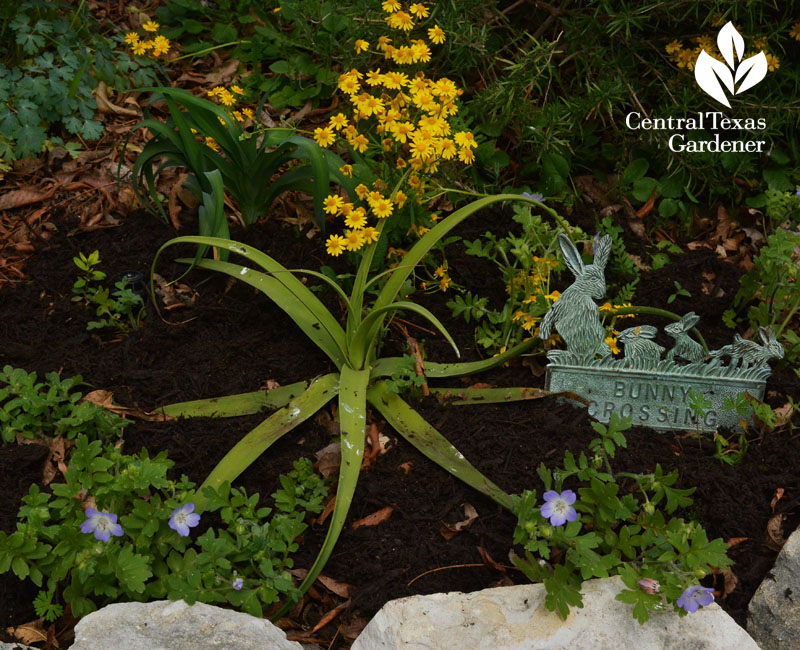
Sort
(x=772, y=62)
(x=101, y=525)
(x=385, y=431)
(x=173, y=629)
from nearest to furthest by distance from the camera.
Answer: (x=173, y=629) < (x=101, y=525) < (x=385, y=431) < (x=772, y=62)

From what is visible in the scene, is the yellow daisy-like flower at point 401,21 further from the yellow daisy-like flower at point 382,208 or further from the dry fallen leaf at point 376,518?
the dry fallen leaf at point 376,518

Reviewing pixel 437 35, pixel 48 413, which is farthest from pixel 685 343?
pixel 48 413

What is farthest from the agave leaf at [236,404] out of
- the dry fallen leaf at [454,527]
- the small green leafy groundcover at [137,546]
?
the dry fallen leaf at [454,527]

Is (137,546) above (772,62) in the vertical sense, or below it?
below

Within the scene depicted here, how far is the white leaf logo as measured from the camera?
117 inches

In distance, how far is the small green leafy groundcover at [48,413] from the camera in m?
2.20

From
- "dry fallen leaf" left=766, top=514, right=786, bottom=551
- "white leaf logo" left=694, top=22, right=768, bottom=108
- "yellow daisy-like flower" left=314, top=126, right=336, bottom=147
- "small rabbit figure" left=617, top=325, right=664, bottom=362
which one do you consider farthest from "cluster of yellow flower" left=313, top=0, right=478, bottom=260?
"dry fallen leaf" left=766, top=514, right=786, bottom=551

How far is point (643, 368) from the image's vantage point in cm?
234

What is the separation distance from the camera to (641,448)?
91.7 inches

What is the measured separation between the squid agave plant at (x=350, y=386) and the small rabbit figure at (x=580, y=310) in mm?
125

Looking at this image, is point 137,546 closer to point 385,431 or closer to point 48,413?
point 48,413

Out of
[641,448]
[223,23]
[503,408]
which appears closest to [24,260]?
[223,23]

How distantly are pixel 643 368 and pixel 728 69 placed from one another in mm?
1383

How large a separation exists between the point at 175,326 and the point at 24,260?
77 centimetres
